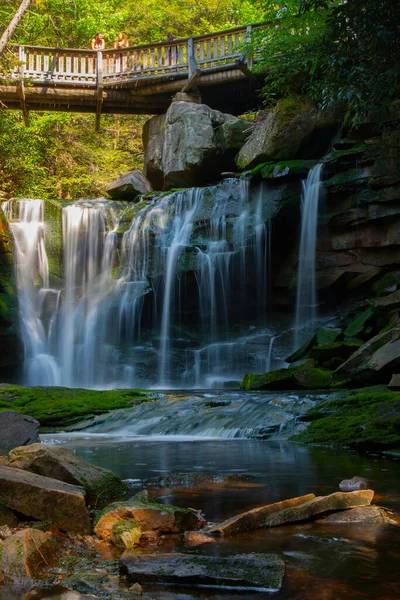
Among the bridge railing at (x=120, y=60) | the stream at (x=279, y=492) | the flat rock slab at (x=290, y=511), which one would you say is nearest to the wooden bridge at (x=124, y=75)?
the bridge railing at (x=120, y=60)

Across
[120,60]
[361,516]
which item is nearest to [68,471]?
[361,516]

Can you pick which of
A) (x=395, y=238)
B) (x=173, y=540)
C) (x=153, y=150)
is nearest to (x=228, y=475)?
(x=173, y=540)

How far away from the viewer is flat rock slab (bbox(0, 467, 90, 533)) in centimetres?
410

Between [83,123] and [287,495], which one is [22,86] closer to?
[83,123]

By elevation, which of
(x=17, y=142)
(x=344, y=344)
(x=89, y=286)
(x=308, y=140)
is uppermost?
(x=17, y=142)

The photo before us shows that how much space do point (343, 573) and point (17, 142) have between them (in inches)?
1066

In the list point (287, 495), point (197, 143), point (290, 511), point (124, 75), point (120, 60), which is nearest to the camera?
point (290, 511)

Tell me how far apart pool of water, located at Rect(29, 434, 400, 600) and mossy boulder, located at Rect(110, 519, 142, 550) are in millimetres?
220

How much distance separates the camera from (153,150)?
25.7m

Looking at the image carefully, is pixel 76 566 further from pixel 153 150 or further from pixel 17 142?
pixel 17 142

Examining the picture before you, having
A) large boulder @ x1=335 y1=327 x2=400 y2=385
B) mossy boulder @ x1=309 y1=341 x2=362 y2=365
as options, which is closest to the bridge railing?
mossy boulder @ x1=309 y1=341 x2=362 y2=365

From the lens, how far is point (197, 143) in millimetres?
Answer: 23219

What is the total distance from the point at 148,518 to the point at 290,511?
0.98 metres

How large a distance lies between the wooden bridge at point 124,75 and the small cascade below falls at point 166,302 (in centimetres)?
557
